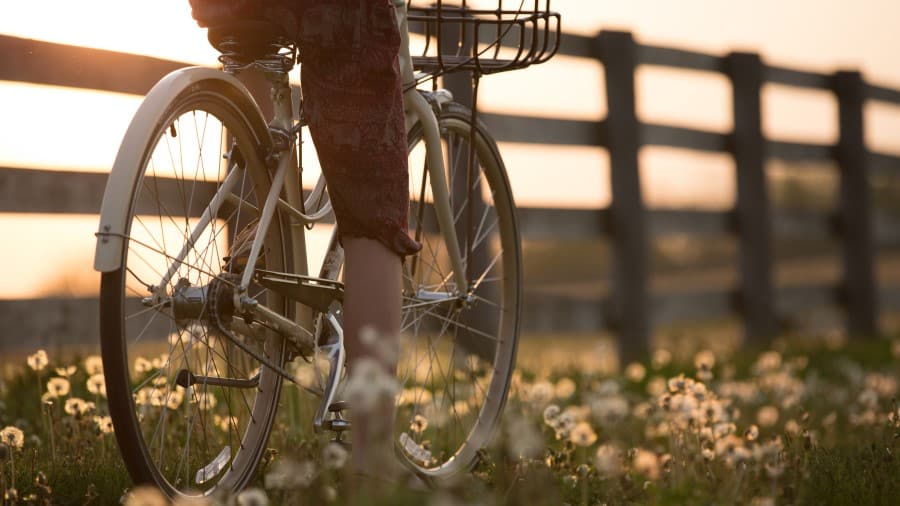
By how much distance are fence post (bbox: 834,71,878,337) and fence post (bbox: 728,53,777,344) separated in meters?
1.46

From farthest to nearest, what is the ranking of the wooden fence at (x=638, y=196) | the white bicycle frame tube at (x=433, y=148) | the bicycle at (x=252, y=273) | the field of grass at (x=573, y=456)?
the wooden fence at (x=638, y=196) → the white bicycle frame tube at (x=433, y=148) → the bicycle at (x=252, y=273) → the field of grass at (x=573, y=456)

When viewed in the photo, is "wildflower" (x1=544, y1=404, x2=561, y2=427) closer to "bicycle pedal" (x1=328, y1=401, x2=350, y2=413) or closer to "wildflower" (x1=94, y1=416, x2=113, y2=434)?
"bicycle pedal" (x1=328, y1=401, x2=350, y2=413)

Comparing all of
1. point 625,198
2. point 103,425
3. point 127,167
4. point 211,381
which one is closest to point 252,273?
point 211,381

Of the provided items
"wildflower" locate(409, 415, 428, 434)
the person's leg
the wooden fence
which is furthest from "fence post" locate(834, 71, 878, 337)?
the person's leg

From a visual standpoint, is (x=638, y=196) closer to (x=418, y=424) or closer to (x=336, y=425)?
(x=418, y=424)

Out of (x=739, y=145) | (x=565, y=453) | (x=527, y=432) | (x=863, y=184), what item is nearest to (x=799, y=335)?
(x=739, y=145)

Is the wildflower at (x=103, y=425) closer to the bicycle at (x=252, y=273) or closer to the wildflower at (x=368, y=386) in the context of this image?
the bicycle at (x=252, y=273)

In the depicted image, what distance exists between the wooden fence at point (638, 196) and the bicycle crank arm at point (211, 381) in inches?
74.5

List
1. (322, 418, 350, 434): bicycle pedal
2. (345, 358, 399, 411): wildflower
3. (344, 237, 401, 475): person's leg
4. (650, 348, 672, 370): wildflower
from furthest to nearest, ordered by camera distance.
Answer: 1. (650, 348, 672, 370): wildflower
2. (322, 418, 350, 434): bicycle pedal
3. (344, 237, 401, 475): person's leg
4. (345, 358, 399, 411): wildflower

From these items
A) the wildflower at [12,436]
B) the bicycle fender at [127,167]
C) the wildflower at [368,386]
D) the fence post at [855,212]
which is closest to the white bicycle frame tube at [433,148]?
the bicycle fender at [127,167]

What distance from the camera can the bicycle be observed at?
182 cm

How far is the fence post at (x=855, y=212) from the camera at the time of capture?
869 centimetres

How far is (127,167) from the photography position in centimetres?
173

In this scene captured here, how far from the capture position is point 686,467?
2.22 meters
